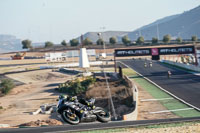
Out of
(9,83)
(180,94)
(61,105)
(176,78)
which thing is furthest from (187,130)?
(9,83)

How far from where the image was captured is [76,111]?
15562 millimetres

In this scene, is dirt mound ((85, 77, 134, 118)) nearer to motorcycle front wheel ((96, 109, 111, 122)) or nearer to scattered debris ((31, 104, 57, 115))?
scattered debris ((31, 104, 57, 115))

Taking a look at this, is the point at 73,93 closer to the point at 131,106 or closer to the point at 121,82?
the point at 121,82

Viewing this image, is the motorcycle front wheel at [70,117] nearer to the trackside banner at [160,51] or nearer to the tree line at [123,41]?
the trackside banner at [160,51]

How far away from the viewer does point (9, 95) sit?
1906 inches

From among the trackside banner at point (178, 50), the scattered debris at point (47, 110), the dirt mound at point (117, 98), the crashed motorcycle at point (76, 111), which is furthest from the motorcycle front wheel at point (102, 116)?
the trackside banner at point (178, 50)

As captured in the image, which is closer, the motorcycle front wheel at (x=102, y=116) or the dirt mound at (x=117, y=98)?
the motorcycle front wheel at (x=102, y=116)

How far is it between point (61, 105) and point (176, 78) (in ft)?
129

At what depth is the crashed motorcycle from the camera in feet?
50.3

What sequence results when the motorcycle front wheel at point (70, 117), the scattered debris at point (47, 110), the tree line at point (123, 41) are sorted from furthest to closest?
the tree line at point (123, 41) → the scattered debris at point (47, 110) → the motorcycle front wheel at point (70, 117)

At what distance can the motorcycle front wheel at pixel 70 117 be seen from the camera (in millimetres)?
15246

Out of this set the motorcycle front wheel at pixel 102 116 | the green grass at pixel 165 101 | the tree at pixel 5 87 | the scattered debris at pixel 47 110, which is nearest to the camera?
the motorcycle front wheel at pixel 102 116

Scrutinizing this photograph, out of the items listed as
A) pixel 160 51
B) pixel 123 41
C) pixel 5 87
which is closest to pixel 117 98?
pixel 5 87

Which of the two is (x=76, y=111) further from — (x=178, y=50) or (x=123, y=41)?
(x=123, y=41)
